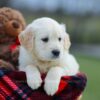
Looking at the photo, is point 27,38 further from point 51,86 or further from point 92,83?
point 92,83

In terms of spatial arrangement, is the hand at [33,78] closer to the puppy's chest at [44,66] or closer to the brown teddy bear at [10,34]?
the puppy's chest at [44,66]

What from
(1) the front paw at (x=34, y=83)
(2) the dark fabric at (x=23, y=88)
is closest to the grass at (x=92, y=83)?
(2) the dark fabric at (x=23, y=88)

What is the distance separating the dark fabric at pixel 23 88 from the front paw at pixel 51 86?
5 cm

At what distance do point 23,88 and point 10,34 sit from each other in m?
0.80

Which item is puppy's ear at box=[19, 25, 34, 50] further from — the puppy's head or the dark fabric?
the dark fabric

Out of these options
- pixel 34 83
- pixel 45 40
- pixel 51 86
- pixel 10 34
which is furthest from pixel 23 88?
pixel 10 34

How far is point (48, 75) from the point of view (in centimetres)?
380

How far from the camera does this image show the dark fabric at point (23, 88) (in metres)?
3.71

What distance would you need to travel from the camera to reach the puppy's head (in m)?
3.86

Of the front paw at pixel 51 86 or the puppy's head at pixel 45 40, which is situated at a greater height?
the puppy's head at pixel 45 40

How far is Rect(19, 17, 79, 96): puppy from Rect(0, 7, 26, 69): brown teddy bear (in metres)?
0.27

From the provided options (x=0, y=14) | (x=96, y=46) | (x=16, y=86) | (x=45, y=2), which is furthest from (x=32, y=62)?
(x=45, y=2)

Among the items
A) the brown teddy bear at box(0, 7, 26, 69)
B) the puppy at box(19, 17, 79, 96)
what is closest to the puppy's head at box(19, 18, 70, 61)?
the puppy at box(19, 17, 79, 96)

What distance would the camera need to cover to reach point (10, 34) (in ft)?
14.5
